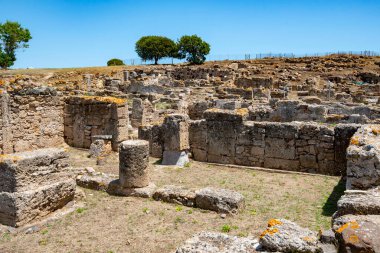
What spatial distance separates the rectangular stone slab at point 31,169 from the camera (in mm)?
7918

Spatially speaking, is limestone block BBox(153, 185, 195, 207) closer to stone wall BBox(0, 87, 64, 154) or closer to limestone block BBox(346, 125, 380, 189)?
limestone block BBox(346, 125, 380, 189)

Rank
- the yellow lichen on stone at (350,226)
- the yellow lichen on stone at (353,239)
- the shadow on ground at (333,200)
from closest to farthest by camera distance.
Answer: the yellow lichen on stone at (353,239) → the yellow lichen on stone at (350,226) → the shadow on ground at (333,200)

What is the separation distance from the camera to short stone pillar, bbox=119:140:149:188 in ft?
32.4

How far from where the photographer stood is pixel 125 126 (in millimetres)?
15359

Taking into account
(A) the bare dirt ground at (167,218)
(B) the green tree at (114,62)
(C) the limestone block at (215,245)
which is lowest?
(A) the bare dirt ground at (167,218)

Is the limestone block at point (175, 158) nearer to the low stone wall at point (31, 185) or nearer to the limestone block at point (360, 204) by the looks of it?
the low stone wall at point (31, 185)

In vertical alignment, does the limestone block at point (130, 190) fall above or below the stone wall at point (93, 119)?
below

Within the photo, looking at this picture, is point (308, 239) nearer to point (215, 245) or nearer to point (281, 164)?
point (215, 245)

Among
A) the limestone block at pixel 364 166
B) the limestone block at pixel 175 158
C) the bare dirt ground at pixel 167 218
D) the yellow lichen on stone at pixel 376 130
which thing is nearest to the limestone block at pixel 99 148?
the limestone block at pixel 175 158

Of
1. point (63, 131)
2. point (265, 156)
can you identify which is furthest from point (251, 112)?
point (63, 131)

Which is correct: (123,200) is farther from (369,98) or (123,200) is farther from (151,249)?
(369,98)

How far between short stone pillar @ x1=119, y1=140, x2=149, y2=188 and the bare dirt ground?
50 cm

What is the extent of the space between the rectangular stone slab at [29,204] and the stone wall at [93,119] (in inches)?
249

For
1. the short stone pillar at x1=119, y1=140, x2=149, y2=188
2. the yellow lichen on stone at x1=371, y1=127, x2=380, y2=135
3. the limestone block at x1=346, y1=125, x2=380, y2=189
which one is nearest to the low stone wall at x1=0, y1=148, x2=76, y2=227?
the short stone pillar at x1=119, y1=140, x2=149, y2=188
